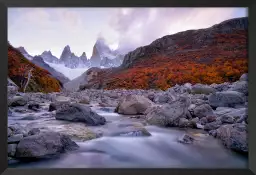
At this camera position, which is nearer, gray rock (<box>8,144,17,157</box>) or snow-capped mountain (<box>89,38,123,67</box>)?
gray rock (<box>8,144,17,157</box>)

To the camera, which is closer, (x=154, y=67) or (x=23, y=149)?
(x=23, y=149)

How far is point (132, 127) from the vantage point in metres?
3.35

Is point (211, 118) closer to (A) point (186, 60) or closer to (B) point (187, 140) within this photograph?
(B) point (187, 140)

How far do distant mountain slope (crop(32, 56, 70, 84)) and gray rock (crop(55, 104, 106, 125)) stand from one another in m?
0.38

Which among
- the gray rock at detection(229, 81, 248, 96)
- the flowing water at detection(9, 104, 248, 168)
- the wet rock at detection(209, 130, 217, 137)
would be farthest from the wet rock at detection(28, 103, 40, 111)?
the gray rock at detection(229, 81, 248, 96)

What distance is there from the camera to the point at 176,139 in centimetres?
330

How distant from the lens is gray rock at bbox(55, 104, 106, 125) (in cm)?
335

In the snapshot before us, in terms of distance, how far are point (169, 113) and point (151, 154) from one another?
607mm

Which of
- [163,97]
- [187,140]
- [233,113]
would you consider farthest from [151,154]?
[233,113]

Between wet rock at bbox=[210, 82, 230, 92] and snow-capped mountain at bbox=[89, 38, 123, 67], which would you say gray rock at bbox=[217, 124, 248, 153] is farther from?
snow-capped mountain at bbox=[89, 38, 123, 67]

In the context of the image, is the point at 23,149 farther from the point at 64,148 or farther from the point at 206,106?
the point at 206,106

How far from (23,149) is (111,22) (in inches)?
82.3

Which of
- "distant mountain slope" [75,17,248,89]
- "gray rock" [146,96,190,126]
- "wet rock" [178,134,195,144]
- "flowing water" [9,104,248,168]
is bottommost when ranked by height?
"flowing water" [9,104,248,168]
